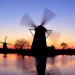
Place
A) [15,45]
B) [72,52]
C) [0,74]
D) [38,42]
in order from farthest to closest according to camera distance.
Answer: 1. [15,45]
2. [72,52]
3. [38,42]
4. [0,74]

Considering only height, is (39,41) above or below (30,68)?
above

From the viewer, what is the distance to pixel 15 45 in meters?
129

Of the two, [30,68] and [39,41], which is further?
[39,41]

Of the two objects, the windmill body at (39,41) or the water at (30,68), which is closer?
the water at (30,68)

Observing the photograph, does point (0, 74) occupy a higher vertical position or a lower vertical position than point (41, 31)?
lower

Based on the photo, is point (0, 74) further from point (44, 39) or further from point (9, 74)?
point (44, 39)

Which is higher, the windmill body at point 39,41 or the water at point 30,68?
the windmill body at point 39,41

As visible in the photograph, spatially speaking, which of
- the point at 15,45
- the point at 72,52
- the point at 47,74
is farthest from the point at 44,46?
the point at 15,45

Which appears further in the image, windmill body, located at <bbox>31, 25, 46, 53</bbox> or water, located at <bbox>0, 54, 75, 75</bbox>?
windmill body, located at <bbox>31, 25, 46, 53</bbox>

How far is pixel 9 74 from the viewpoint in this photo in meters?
24.1

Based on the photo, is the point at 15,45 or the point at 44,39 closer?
the point at 44,39

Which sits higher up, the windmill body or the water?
the windmill body

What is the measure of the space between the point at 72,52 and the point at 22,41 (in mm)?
47676

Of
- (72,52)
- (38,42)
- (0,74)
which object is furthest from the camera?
(72,52)
